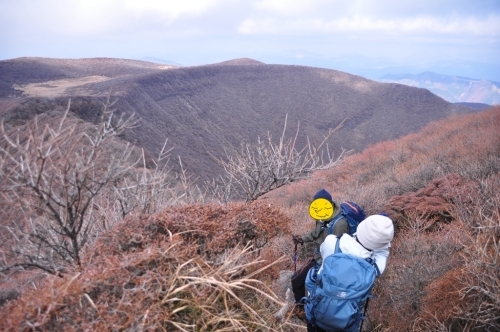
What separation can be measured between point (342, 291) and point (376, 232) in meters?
0.55

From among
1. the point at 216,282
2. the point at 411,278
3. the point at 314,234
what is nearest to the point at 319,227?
the point at 314,234

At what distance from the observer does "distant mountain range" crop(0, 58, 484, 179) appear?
3659 centimetres

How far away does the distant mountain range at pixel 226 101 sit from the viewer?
36.6m

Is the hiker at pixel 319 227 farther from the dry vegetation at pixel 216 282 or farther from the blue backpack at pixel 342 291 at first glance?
the blue backpack at pixel 342 291

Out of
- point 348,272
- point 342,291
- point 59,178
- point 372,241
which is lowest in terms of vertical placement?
point 342,291

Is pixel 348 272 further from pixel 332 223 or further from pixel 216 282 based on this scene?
pixel 216 282

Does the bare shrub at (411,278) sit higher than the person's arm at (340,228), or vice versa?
the person's arm at (340,228)

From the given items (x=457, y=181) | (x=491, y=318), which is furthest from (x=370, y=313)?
(x=457, y=181)

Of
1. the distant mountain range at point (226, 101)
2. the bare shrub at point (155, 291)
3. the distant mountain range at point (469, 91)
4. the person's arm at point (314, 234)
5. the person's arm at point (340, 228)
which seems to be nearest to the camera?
the bare shrub at point (155, 291)

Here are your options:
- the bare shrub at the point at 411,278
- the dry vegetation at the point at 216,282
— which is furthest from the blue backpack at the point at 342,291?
the bare shrub at the point at 411,278

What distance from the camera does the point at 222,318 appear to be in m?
2.01

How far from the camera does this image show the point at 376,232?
2.90m

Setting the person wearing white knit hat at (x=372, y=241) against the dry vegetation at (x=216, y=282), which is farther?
the person wearing white knit hat at (x=372, y=241)

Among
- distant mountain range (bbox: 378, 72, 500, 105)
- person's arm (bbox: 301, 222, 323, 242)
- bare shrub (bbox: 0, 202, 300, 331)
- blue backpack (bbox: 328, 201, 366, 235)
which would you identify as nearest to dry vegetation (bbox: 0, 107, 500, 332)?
bare shrub (bbox: 0, 202, 300, 331)
